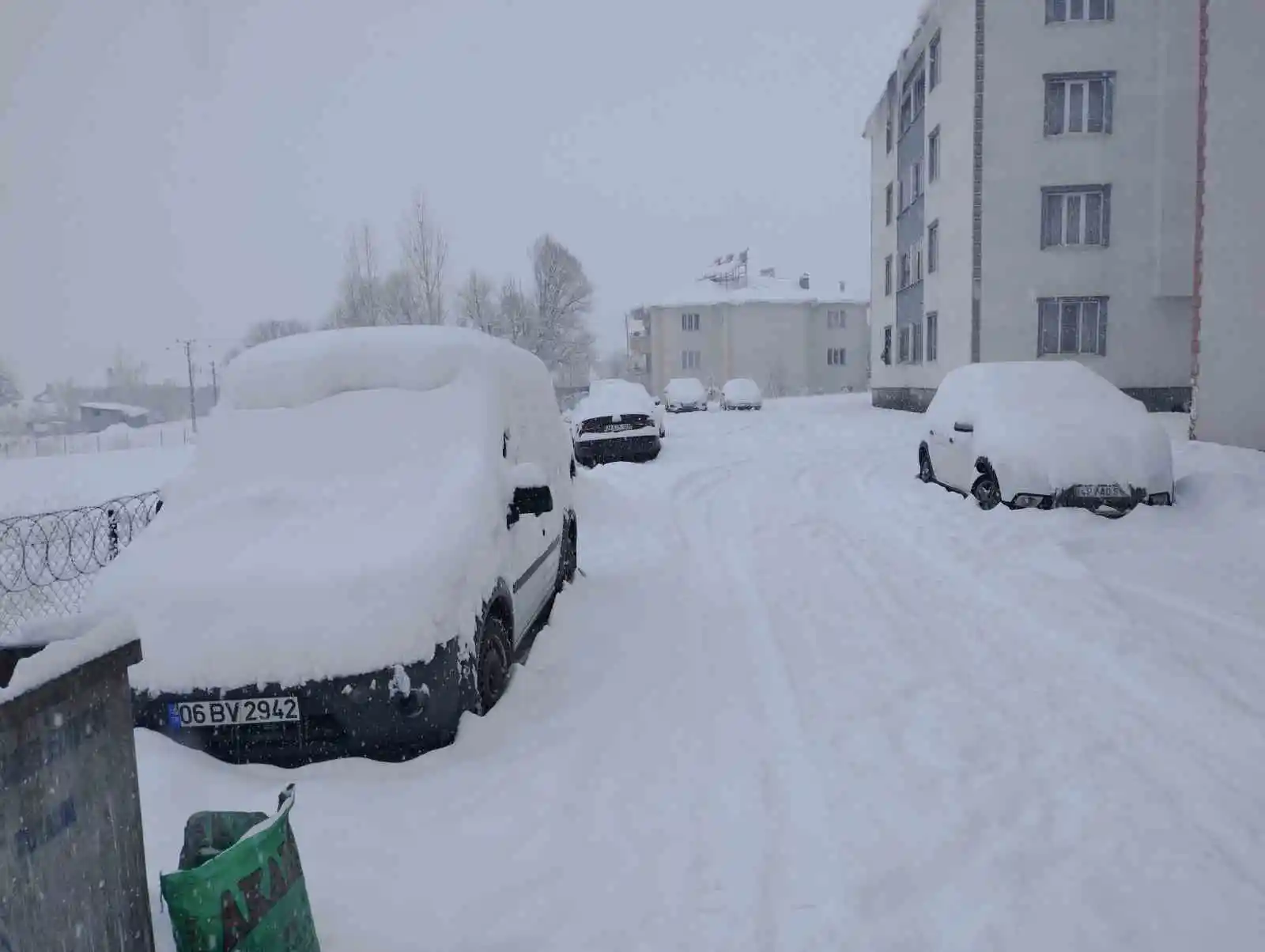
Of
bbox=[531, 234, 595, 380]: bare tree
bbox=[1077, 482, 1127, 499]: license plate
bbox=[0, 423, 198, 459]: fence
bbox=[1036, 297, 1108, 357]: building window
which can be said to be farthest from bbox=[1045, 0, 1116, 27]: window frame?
bbox=[531, 234, 595, 380]: bare tree

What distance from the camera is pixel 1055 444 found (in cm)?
902

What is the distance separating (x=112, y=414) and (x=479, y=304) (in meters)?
38.2

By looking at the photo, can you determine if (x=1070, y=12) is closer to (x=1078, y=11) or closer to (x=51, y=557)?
(x=1078, y=11)

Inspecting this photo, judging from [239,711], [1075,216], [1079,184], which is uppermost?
[1079,184]

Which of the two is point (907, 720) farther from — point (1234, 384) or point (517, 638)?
point (1234, 384)

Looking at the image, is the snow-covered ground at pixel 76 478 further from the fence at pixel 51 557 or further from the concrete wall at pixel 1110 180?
the concrete wall at pixel 1110 180

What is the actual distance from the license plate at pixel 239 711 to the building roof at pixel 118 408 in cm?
7884

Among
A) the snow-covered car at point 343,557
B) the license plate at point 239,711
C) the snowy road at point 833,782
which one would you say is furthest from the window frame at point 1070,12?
the license plate at point 239,711

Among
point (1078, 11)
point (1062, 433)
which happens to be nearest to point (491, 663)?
point (1062, 433)

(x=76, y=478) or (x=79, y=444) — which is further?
(x=79, y=444)

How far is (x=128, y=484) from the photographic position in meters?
17.7

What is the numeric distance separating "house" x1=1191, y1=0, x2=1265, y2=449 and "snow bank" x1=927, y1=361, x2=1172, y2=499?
14.3ft

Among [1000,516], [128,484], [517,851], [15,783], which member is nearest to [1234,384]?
[1000,516]

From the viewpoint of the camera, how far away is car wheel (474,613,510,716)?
14.4 feet
